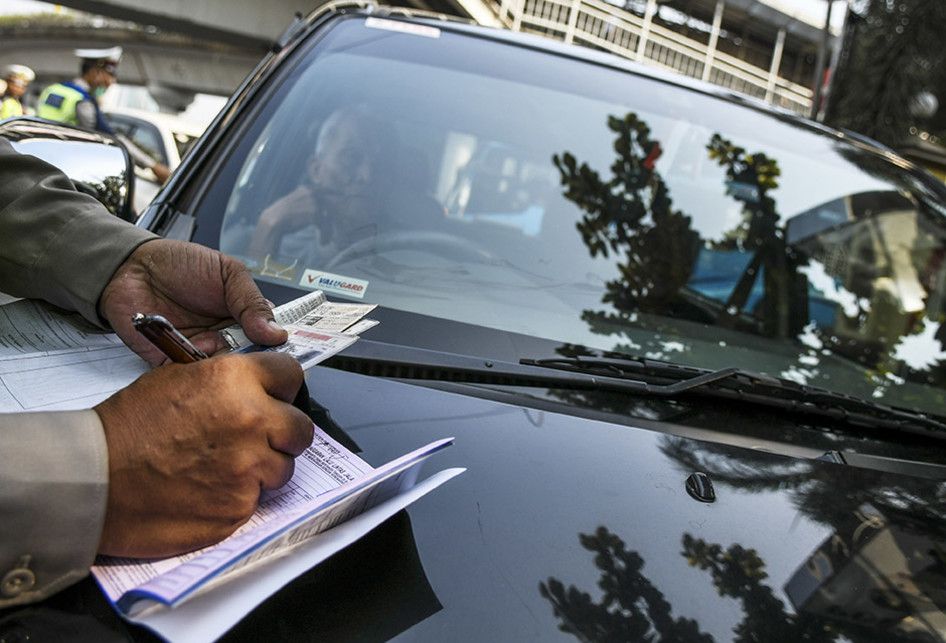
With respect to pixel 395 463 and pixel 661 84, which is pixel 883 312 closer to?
pixel 661 84

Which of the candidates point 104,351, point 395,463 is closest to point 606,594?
point 395,463

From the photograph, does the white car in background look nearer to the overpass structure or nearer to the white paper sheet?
the white paper sheet

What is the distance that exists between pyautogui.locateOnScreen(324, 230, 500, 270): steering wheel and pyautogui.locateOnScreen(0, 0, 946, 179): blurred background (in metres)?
0.59

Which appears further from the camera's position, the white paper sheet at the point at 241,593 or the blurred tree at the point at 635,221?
the blurred tree at the point at 635,221

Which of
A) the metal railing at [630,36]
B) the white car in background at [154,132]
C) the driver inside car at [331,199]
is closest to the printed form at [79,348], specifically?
the driver inside car at [331,199]

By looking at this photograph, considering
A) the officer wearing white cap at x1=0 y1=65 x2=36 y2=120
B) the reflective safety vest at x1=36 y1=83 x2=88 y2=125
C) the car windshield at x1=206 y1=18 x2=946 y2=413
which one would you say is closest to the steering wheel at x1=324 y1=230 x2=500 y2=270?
the car windshield at x1=206 y1=18 x2=946 y2=413

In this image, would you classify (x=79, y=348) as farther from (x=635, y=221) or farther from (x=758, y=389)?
(x=635, y=221)

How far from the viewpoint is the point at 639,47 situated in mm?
25656

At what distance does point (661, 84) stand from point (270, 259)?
1.22 m

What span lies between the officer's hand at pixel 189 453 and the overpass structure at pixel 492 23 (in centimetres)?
1727

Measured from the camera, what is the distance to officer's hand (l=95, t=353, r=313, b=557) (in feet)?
2.99

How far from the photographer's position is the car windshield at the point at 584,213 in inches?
72.0

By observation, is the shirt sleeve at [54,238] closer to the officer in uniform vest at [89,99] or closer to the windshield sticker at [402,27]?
the windshield sticker at [402,27]

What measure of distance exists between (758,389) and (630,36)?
26.8 meters
